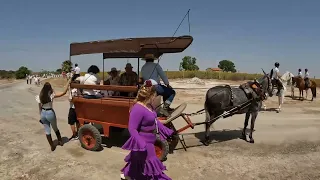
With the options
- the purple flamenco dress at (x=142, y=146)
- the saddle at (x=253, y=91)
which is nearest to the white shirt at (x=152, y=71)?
the saddle at (x=253, y=91)

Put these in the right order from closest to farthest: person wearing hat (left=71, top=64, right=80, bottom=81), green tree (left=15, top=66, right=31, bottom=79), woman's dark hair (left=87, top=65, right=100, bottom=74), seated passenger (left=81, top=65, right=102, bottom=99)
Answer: seated passenger (left=81, top=65, right=102, bottom=99) → woman's dark hair (left=87, top=65, right=100, bottom=74) → person wearing hat (left=71, top=64, right=80, bottom=81) → green tree (left=15, top=66, right=31, bottom=79)

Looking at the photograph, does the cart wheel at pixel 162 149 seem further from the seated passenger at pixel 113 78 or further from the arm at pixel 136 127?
the arm at pixel 136 127

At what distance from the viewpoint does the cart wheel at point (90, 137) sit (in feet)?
27.0

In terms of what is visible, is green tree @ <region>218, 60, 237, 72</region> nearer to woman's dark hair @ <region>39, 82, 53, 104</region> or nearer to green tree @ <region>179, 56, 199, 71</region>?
green tree @ <region>179, 56, 199, 71</region>

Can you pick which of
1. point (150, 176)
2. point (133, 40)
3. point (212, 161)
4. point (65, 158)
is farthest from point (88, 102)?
point (150, 176)

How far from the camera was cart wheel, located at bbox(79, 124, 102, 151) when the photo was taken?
8219mm

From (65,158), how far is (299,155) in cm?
593

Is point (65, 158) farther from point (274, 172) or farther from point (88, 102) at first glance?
point (274, 172)

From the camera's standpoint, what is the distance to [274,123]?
12.9m

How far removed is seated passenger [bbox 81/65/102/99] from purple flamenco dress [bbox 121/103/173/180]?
4.42 m

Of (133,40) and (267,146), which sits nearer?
(133,40)

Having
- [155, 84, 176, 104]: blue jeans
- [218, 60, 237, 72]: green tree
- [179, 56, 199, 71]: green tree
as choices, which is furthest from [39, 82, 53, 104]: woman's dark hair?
[218, 60, 237, 72]: green tree

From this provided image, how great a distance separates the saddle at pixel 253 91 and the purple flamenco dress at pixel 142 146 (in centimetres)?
582

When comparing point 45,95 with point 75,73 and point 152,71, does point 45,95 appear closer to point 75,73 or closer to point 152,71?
point 75,73
